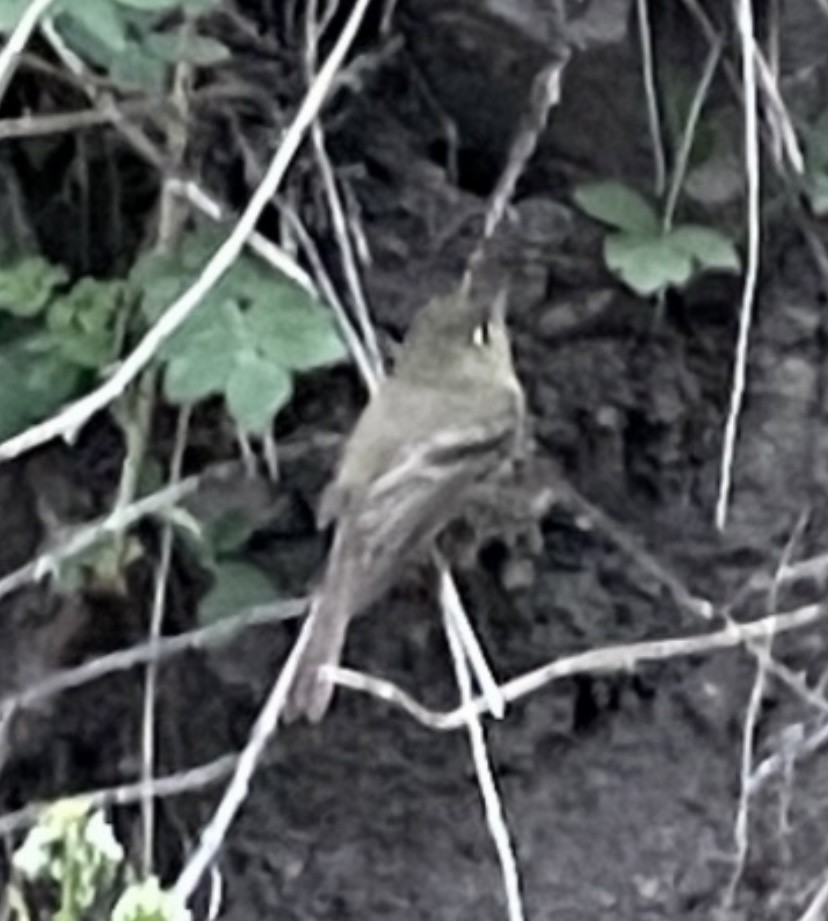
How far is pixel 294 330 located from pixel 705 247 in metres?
0.34

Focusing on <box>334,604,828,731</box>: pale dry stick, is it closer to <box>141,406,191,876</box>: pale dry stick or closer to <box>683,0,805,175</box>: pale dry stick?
<box>141,406,191,876</box>: pale dry stick

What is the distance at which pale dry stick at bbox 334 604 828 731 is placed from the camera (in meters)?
2.25

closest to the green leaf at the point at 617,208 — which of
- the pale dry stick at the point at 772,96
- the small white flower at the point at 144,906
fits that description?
the pale dry stick at the point at 772,96

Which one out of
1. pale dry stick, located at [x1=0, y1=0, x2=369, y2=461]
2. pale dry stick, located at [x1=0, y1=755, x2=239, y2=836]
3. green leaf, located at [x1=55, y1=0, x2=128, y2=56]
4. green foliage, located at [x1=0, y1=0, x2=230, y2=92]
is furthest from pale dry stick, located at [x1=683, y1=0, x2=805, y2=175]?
pale dry stick, located at [x1=0, y1=755, x2=239, y2=836]

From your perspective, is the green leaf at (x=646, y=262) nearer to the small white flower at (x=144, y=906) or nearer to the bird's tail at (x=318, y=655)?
the bird's tail at (x=318, y=655)

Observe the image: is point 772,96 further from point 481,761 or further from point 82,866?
point 82,866

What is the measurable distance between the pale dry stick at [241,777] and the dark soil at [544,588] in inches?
3.5

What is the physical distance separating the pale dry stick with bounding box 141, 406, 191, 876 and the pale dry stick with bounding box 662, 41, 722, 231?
42 centimetres

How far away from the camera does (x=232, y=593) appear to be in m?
2.33

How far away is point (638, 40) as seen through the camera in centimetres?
238

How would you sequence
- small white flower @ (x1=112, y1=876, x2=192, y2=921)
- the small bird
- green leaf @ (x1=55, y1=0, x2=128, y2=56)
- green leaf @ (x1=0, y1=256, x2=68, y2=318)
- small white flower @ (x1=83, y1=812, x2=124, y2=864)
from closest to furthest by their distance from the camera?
1. small white flower @ (x1=112, y1=876, x2=192, y2=921)
2. small white flower @ (x1=83, y1=812, x2=124, y2=864)
3. green leaf @ (x1=55, y1=0, x2=128, y2=56)
4. the small bird
5. green leaf @ (x1=0, y1=256, x2=68, y2=318)

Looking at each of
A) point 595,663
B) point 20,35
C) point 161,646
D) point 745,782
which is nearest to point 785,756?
point 745,782

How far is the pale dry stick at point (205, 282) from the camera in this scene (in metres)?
2.17

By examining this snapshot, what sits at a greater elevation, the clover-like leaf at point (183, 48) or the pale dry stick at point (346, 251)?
the clover-like leaf at point (183, 48)
